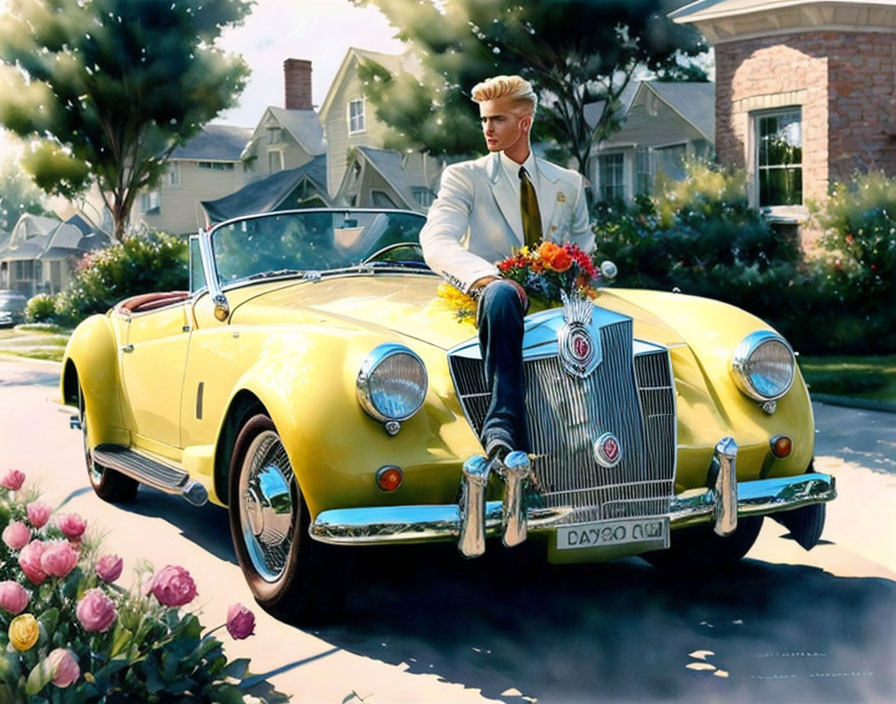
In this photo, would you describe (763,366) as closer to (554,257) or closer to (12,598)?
(554,257)

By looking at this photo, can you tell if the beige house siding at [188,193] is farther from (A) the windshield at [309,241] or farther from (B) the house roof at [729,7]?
(A) the windshield at [309,241]

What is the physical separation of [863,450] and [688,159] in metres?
11.2

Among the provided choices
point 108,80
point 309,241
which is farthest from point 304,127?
Result: point 309,241

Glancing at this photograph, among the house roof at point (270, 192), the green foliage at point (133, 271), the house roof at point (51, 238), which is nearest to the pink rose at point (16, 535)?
the green foliage at point (133, 271)

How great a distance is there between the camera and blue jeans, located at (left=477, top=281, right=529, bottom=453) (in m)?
4.16

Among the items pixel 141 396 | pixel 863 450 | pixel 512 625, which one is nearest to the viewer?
pixel 512 625

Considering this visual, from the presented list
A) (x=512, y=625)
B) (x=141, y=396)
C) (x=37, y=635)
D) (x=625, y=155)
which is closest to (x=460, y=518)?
(x=512, y=625)

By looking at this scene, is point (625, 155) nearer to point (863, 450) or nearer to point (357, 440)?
point (863, 450)

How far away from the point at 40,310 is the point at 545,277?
27629 mm

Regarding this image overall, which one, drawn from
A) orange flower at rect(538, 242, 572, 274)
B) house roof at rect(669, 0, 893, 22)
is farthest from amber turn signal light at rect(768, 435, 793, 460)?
house roof at rect(669, 0, 893, 22)

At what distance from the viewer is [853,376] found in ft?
42.8

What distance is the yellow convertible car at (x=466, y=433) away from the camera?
4.11m

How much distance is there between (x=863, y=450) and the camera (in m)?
8.45

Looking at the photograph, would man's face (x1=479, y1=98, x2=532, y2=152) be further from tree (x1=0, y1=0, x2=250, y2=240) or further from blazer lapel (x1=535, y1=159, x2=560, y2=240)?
tree (x1=0, y1=0, x2=250, y2=240)
